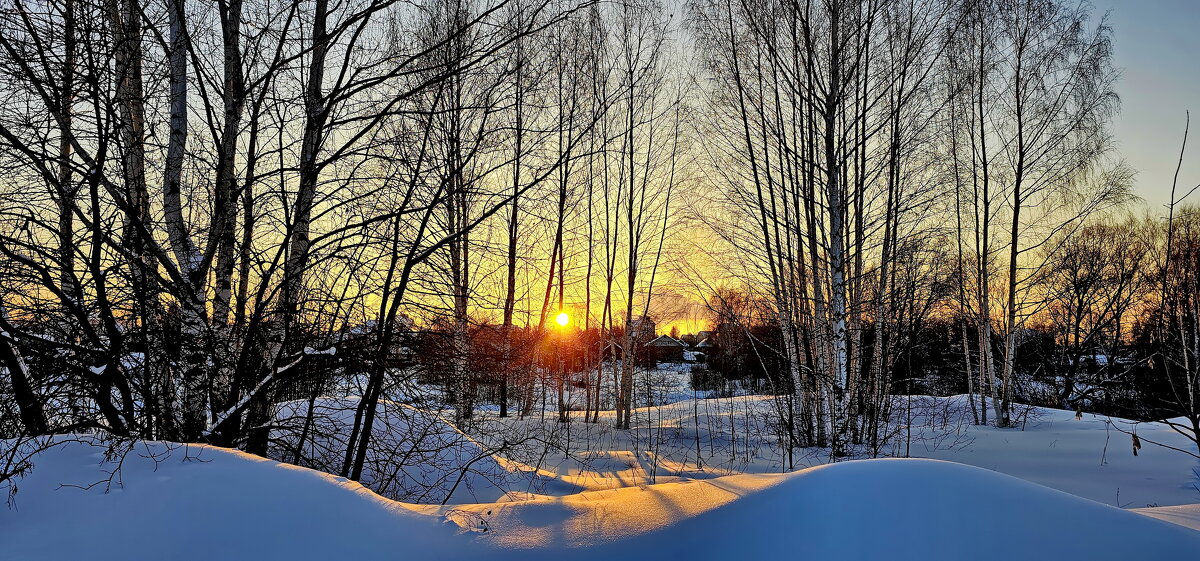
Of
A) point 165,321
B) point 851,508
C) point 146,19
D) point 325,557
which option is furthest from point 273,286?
point 851,508

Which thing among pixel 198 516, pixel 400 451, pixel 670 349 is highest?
pixel 670 349

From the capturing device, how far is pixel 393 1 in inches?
131

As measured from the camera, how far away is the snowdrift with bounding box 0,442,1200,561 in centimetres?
165

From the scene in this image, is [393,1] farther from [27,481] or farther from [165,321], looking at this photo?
A: [27,481]

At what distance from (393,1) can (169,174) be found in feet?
5.76

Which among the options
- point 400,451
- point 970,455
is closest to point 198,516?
point 400,451

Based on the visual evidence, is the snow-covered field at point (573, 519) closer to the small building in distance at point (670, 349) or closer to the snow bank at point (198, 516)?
the snow bank at point (198, 516)

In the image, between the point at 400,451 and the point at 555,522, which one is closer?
the point at 555,522

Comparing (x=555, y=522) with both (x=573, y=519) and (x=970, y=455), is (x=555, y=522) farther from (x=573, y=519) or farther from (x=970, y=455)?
(x=970, y=455)

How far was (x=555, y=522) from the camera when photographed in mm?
2076

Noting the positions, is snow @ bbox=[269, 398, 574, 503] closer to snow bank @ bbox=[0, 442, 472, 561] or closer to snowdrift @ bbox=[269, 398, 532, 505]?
snowdrift @ bbox=[269, 398, 532, 505]

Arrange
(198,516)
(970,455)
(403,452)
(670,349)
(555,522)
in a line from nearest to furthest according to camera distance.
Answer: (198,516) < (555,522) < (403,452) < (970,455) < (670,349)

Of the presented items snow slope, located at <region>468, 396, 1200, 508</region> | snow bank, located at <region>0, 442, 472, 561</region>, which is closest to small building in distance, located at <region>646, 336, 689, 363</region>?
snow slope, located at <region>468, 396, 1200, 508</region>

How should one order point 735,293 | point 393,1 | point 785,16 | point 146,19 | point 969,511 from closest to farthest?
point 969,511
point 146,19
point 393,1
point 785,16
point 735,293
